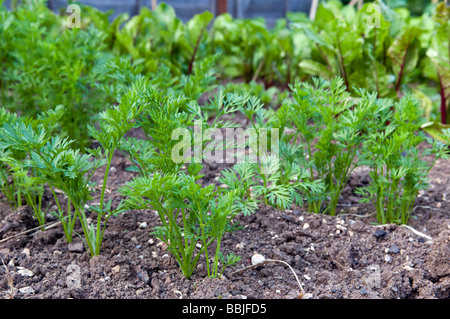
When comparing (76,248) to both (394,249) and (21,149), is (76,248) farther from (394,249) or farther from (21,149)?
(394,249)

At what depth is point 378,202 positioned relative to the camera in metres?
2.12

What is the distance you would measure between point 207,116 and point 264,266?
0.62 meters

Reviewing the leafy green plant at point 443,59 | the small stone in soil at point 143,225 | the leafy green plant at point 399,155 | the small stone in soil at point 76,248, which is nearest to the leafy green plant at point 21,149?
the small stone in soil at point 76,248

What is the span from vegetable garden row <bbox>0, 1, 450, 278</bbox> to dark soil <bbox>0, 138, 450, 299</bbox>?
0.08 meters

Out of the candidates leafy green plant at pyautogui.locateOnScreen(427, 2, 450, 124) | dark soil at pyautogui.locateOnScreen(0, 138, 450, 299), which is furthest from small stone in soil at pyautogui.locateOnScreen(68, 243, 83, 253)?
leafy green plant at pyautogui.locateOnScreen(427, 2, 450, 124)

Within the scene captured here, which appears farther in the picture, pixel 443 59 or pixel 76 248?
pixel 443 59

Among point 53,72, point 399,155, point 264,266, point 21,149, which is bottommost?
point 264,266

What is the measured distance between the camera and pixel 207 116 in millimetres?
1726

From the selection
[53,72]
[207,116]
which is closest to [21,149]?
[207,116]

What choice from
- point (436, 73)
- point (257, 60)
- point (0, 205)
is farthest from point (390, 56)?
point (0, 205)

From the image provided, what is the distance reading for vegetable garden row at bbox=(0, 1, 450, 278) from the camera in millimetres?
1579

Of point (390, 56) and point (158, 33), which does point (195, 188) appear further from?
point (158, 33)

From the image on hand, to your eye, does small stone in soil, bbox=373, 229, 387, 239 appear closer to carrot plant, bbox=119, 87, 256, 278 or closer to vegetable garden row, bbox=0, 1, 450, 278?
vegetable garden row, bbox=0, 1, 450, 278

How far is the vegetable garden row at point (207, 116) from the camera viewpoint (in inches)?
62.2
